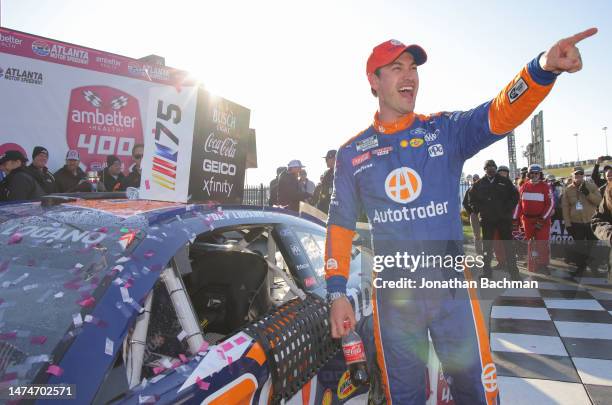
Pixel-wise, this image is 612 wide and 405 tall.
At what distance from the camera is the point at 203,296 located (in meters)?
2.08

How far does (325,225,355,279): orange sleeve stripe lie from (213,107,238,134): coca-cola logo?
3.08ft

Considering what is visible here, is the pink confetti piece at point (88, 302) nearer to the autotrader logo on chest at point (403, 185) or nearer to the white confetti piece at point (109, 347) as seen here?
the white confetti piece at point (109, 347)

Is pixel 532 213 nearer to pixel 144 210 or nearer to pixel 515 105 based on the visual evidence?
pixel 515 105

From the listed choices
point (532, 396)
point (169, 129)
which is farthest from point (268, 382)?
point (532, 396)

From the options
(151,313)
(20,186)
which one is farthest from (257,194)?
(151,313)

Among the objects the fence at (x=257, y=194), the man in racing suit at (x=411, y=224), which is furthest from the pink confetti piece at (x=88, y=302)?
the fence at (x=257, y=194)

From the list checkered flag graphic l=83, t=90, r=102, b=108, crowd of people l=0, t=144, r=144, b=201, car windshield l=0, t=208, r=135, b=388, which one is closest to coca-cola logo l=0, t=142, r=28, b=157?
crowd of people l=0, t=144, r=144, b=201

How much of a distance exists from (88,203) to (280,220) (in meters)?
0.87

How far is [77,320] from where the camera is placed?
4.04 feet

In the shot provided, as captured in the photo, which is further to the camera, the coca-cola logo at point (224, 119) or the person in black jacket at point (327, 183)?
the person in black jacket at point (327, 183)

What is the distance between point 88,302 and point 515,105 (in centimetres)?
144

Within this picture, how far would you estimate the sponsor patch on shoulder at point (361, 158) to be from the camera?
1.86 metres

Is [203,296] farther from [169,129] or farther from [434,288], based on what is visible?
[434,288]

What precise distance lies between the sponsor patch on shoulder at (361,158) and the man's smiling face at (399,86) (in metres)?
0.18
